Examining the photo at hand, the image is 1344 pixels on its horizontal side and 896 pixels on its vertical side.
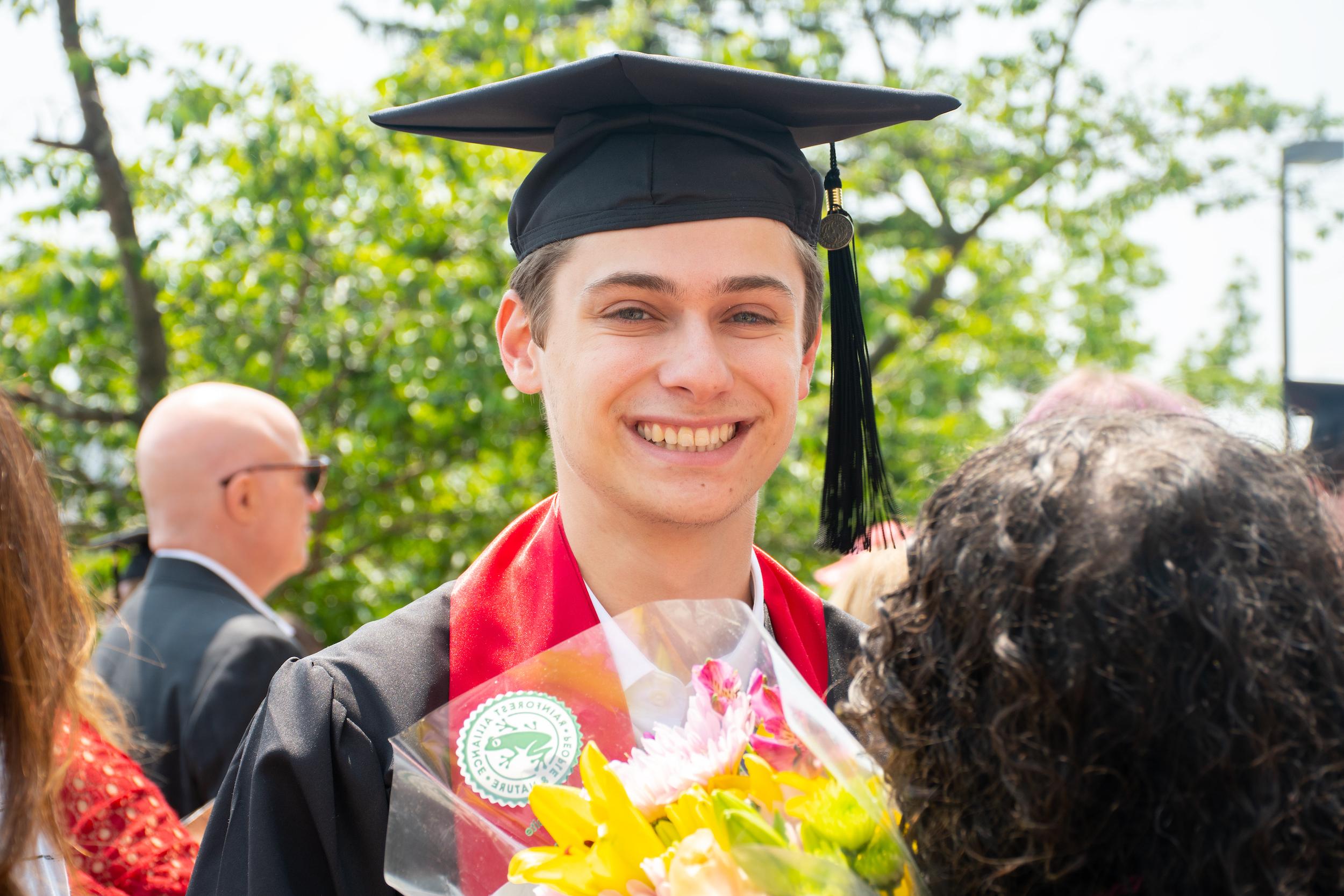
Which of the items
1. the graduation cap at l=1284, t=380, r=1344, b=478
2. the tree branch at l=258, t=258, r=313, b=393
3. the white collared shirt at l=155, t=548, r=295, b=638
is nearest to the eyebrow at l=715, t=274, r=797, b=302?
the graduation cap at l=1284, t=380, r=1344, b=478

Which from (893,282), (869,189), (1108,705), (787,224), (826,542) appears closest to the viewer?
(1108,705)

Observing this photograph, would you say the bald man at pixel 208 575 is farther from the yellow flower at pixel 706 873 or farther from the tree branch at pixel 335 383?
the yellow flower at pixel 706 873

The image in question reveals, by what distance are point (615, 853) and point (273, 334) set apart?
5.52 m

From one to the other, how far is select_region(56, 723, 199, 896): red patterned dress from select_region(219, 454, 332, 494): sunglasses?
2.03m

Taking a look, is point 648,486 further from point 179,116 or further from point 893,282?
point 893,282

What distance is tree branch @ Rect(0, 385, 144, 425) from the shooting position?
5.69 metres

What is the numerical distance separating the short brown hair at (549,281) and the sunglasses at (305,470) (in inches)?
87.3

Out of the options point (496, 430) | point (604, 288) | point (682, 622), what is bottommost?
point (496, 430)

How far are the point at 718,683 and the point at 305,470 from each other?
10.1ft

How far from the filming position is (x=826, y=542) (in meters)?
2.09

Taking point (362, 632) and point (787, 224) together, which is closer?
point (362, 632)

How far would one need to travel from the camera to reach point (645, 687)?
1.30 metres

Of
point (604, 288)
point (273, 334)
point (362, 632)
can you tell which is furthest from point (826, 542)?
point (273, 334)

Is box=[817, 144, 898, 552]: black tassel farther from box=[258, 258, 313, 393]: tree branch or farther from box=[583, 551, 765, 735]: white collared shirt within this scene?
box=[258, 258, 313, 393]: tree branch
